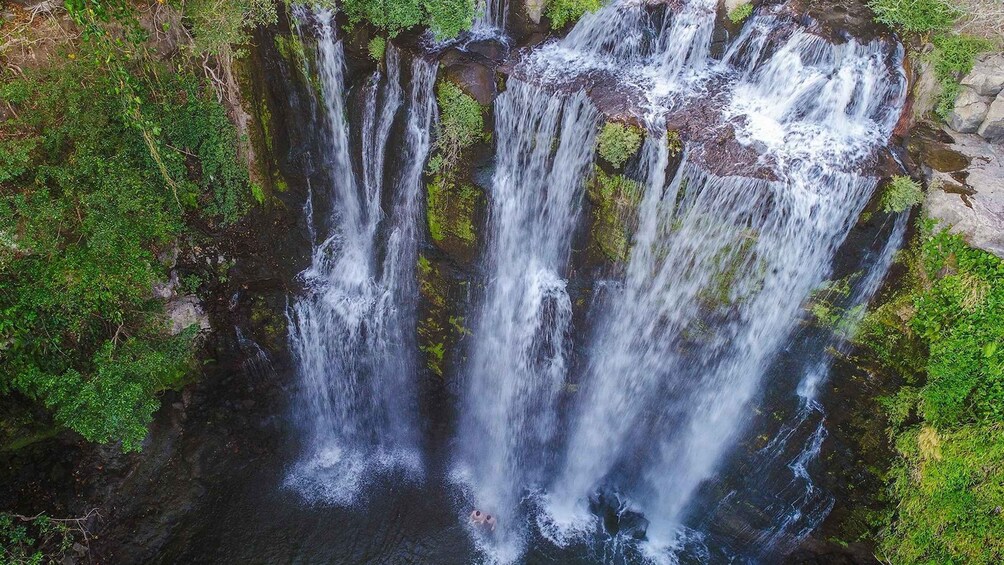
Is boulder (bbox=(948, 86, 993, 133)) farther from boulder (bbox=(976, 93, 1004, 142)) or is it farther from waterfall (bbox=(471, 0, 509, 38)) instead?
waterfall (bbox=(471, 0, 509, 38))

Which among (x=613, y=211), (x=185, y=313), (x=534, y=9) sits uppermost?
(x=534, y=9)

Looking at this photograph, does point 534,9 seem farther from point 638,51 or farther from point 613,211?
point 613,211

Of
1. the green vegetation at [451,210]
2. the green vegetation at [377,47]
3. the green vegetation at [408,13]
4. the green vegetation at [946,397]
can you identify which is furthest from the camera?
the green vegetation at [451,210]

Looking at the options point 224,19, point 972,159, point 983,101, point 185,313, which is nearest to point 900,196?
point 972,159

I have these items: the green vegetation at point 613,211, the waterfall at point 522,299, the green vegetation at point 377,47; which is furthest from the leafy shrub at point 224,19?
the green vegetation at point 613,211

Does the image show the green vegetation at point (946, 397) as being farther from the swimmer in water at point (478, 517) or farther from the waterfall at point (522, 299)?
the swimmer in water at point (478, 517)
